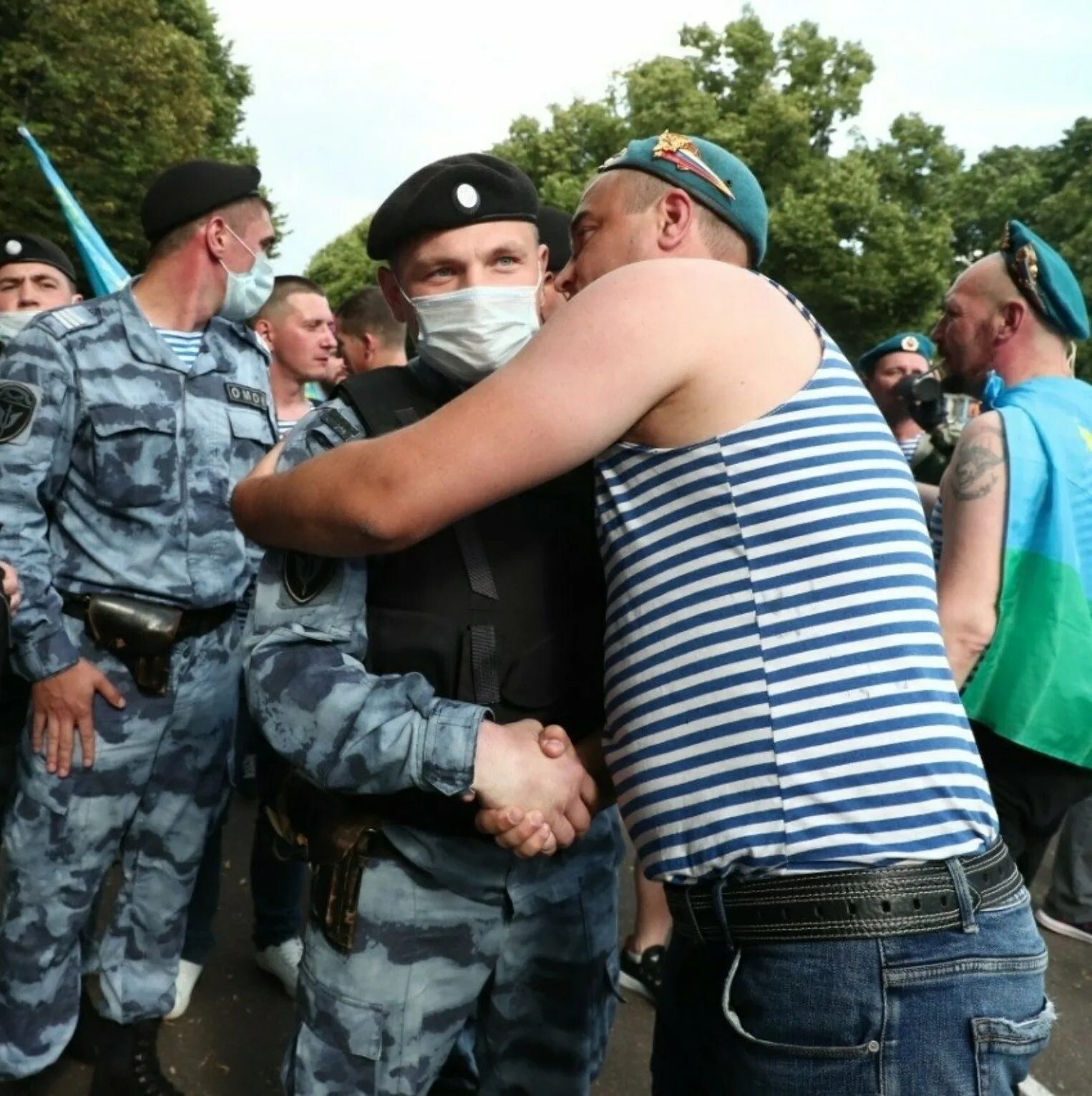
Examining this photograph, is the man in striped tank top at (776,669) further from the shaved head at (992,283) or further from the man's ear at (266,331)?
the man's ear at (266,331)

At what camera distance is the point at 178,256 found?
294 centimetres

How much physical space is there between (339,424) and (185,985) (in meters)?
2.42

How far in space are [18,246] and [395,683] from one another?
3.87m

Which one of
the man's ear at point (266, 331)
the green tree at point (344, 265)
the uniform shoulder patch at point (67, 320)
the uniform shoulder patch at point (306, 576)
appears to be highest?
the uniform shoulder patch at point (67, 320)

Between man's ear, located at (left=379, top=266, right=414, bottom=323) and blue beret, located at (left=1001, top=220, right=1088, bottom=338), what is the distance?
1750 millimetres

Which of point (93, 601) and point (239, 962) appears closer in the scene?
point (93, 601)

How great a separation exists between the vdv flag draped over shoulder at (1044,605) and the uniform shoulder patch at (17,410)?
92.9 inches

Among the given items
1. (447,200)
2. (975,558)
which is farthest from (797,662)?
(975,558)

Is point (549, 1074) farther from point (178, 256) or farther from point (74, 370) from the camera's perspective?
point (178, 256)

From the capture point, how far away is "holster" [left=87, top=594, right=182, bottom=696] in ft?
8.63

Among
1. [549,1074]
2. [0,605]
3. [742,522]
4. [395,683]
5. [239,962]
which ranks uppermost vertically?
[742,522]

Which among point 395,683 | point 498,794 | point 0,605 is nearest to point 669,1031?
point 498,794

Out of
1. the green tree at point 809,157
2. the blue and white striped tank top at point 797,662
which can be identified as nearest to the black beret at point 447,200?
the blue and white striped tank top at point 797,662

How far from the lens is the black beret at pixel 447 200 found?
1.73 meters
